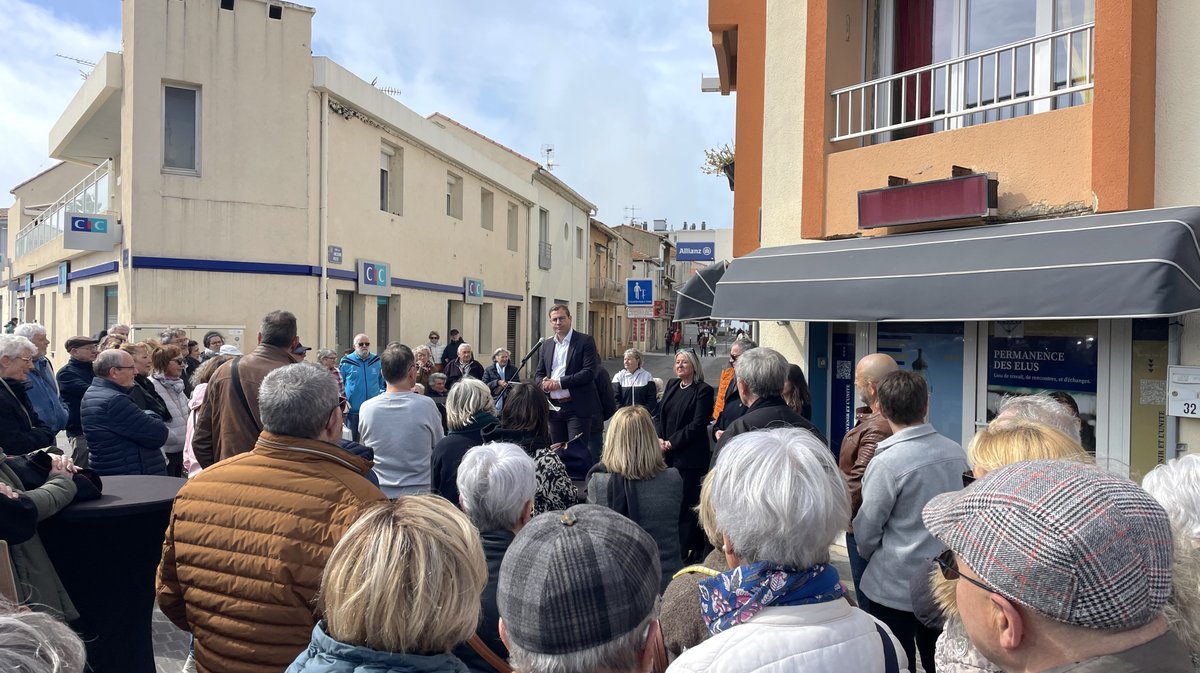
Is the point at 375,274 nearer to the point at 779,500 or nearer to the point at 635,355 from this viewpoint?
the point at 635,355

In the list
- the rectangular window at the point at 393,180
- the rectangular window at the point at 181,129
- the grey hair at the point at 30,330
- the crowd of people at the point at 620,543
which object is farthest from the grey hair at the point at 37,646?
the rectangular window at the point at 393,180

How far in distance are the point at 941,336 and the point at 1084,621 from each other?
243 inches

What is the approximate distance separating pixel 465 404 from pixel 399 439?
2.20 feet

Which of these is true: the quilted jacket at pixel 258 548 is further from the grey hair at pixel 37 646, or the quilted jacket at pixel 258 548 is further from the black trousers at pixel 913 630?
the black trousers at pixel 913 630

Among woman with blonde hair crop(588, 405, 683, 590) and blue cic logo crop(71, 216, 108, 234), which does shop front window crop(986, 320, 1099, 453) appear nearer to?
woman with blonde hair crop(588, 405, 683, 590)

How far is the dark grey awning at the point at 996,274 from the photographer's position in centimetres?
485

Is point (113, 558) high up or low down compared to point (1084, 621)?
down

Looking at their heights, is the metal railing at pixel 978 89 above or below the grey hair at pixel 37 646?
above

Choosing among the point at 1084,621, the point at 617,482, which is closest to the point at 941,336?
the point at 617,482

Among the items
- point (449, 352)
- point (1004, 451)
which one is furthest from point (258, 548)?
point (449, 352)

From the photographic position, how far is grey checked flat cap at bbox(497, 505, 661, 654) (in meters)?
1.50

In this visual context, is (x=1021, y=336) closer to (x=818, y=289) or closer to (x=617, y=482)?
(x=818, y=289)

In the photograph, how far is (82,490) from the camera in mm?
3225

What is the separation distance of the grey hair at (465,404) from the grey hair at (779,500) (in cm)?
245
